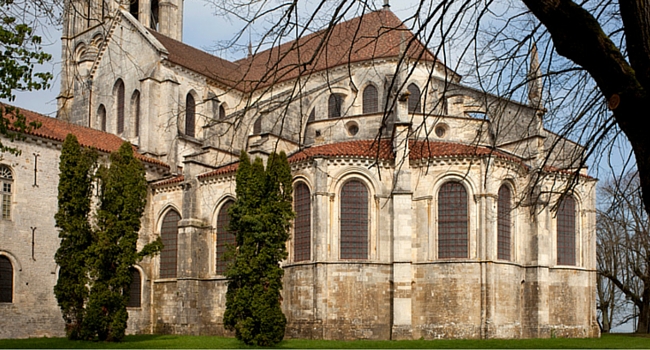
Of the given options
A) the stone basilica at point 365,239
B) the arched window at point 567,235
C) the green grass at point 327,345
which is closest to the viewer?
the green grass at point 327,345

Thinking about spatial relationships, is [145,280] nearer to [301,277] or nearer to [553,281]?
[301,277]

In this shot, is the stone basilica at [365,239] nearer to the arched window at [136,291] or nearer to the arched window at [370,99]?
the arched window at [136,291]

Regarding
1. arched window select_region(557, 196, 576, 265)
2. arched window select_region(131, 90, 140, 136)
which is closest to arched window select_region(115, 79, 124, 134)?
arched window select_region(131, 90, 140, 136)

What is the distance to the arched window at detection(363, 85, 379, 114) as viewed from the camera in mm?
33906

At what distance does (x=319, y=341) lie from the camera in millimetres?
25000

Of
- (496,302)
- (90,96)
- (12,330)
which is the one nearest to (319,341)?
(496,302)

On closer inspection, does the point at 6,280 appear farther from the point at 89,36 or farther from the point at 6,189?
the point at 89,36

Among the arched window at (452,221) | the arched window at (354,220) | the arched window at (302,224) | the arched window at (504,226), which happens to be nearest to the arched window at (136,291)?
the arched window at (302,224)

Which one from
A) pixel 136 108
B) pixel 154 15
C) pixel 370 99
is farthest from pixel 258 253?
pixel 154 15

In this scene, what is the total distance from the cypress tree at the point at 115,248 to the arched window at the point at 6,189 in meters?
5.13

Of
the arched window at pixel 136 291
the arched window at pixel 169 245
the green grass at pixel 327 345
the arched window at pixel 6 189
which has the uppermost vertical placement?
the arched window at pixel 6 189

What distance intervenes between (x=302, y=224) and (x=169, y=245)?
25.4 feet

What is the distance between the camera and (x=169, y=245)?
3259 cm

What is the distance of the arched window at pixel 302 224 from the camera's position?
1088 inches
